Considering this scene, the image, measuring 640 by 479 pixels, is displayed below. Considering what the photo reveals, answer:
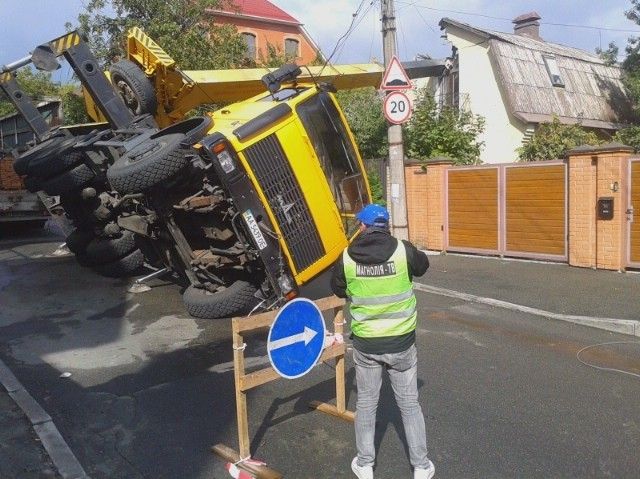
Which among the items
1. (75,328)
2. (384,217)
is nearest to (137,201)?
(75,328)

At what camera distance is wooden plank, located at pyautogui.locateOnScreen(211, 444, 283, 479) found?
4.09 meters

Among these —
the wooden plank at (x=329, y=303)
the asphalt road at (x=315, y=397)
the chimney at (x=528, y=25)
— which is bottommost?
the asphalt road at (x=315, y=397)

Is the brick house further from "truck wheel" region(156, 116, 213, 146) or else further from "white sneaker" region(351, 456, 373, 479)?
"white sneaker" region(351, 456, 373, 479)

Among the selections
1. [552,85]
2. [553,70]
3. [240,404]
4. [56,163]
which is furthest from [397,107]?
[553,70]

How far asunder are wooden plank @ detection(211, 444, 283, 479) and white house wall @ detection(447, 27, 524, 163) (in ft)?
52.9

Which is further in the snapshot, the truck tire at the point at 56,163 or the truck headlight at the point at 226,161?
the truck tire at the point at 56,163

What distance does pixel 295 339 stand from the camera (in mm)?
4418

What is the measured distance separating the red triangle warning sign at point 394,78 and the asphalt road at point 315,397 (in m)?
4.13

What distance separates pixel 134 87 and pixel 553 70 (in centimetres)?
1621

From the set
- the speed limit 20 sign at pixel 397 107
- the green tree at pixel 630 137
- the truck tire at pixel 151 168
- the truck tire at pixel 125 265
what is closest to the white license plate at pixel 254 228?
the truck tire at pixel 151 168

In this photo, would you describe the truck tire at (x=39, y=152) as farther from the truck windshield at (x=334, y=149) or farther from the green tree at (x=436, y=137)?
the green tree at (x=436, y=137)

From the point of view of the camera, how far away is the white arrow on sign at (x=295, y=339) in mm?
4309

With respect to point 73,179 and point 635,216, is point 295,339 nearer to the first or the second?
point 73,179

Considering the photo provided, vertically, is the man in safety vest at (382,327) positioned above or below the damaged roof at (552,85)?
below
